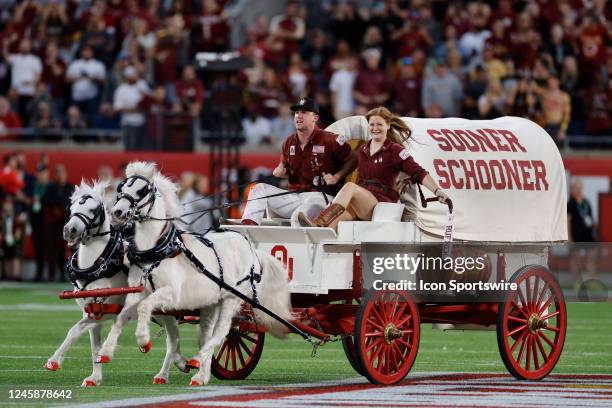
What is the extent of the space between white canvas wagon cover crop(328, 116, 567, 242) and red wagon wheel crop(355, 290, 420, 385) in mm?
899

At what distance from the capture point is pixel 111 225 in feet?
44.5

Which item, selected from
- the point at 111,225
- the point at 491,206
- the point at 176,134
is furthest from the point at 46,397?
the point at 176,134

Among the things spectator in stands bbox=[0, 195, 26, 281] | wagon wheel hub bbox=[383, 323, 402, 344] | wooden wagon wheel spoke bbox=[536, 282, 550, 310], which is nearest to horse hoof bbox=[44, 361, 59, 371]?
wagon wheel hub bbox=[383, 323, 402, 344]

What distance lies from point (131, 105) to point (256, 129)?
2357 millimetres

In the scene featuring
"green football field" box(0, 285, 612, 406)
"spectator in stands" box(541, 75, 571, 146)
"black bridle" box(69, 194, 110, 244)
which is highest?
"spectator in stands" box(541, 75, 571, 146)

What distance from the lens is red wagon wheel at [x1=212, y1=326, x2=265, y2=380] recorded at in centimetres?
1422

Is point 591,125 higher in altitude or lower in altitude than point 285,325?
higher

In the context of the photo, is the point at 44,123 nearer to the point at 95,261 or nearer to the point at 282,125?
the point at 282,125

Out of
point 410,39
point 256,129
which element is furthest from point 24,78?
point 410,39

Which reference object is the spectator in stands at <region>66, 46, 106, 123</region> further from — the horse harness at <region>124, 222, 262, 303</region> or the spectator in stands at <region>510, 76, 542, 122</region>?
the horse harness at <region>124, 222, 262, 303</region>

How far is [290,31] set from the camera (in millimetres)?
31344

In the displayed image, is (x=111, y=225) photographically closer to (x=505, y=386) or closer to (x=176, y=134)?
(x=505, y=386)

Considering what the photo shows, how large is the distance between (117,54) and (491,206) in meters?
17.5

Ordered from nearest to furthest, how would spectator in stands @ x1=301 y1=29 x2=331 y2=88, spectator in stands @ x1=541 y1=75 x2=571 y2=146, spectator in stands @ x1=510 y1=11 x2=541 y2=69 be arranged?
spectator in stands @ x1=541 y1=75 x2=571 y2=146 → spectator in stands @ x1=510 y1=11 x2=541 y2=69 → spectator in stands @ x1=301 y1=29 x2=331 y2=88
